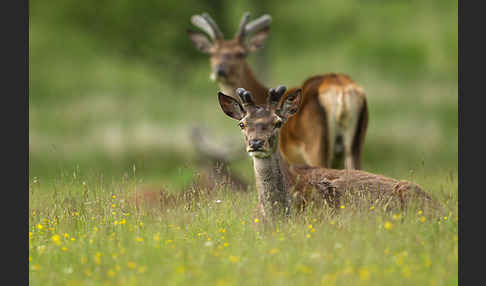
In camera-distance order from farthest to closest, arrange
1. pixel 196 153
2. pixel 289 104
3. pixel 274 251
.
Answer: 1. pixel 196 153
2. pixel 289 104
3. pixel 274 251

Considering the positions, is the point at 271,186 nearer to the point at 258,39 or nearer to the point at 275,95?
the point at 275,95

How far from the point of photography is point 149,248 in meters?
6.07

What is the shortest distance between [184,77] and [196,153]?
337 centimetres

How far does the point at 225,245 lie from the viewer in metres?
6.17

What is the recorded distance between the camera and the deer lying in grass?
7117 mm

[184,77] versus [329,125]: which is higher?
[184,77]

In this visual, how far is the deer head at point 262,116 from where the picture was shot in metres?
7.01

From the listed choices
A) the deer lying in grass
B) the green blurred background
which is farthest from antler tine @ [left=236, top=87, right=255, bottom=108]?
the green blurred background

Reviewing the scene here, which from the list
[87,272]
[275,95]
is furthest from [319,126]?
[87,272]

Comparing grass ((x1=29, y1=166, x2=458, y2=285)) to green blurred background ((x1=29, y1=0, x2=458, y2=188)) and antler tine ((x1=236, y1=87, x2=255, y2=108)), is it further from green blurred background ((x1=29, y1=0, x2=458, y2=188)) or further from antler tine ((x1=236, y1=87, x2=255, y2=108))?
green blurred background ((x1=29, y1=0, x2=458, y2=188))

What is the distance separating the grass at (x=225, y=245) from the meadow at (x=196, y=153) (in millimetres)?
19

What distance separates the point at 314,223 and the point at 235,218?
2.76ft

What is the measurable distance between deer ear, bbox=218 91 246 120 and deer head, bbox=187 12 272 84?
3.07m

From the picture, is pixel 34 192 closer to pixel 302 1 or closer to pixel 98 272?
pixel 98 272
